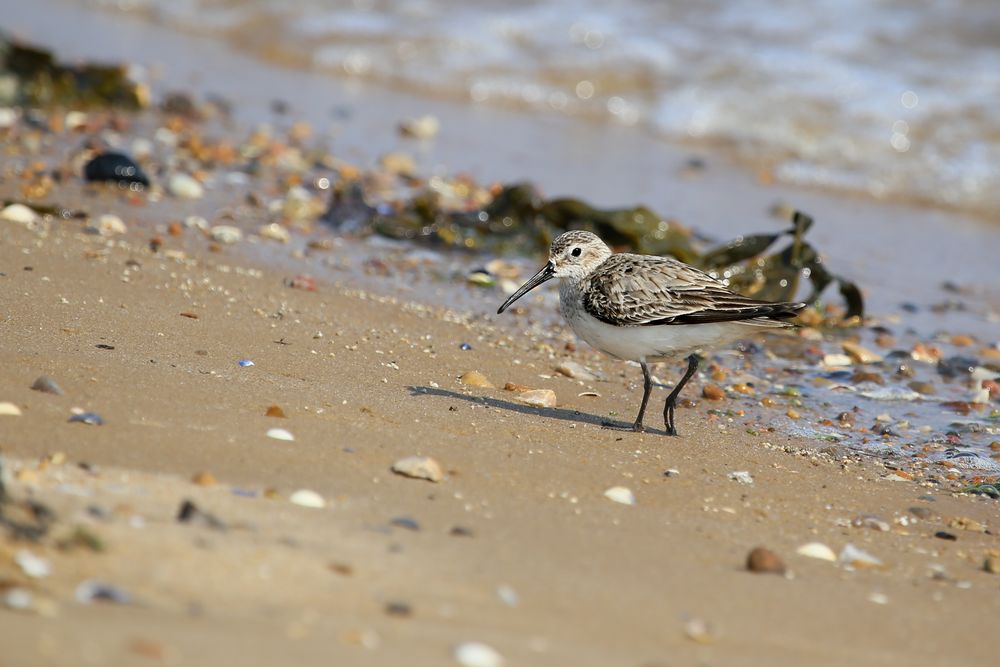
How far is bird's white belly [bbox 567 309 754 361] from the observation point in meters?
5.96

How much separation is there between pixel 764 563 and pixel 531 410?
6.58 ft

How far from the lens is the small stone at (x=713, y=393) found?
6.88 metres

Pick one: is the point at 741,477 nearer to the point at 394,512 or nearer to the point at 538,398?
the point at 538,398

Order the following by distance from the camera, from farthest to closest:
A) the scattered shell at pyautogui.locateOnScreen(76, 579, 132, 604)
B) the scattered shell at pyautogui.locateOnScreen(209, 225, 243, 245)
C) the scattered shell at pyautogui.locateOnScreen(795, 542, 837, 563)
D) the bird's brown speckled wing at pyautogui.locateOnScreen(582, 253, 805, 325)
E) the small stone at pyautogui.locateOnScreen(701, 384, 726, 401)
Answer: the scattered shell at pyautogui.locateOnScreen(209, 225, 243, 245) → the small stone at pyautogui.locateOnScreen(701, 384, 726, 401) → the bird's brown speckled wing at pyautogui.locateOnScreen(582, 253, 805, 325) → the scattered shell at pyautogui.locateOnScreen(795, 542, 837, 563) → the scattered shell at pyautogui.locateOnScreen(76, 579, 132, 604)

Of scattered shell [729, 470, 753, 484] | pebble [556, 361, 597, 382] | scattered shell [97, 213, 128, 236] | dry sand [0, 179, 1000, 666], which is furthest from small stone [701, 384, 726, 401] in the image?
scattered shell [97, 213, 128, 236]

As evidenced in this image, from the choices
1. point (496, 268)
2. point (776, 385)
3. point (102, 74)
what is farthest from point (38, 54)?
point (776, 385)

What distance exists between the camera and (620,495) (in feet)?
16.1

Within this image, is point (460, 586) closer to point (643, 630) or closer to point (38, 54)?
point (643, 630)

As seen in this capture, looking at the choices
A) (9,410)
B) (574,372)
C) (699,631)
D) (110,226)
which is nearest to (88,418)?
(9,410)

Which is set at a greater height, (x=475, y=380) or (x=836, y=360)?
(x=836, y=360)

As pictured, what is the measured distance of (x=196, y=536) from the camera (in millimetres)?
3633

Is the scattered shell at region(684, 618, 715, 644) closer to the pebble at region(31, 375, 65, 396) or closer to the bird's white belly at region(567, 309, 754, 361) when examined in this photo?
the bird's white belly at region(567, 309, 754, 361)

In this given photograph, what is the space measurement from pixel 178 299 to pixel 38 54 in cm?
603

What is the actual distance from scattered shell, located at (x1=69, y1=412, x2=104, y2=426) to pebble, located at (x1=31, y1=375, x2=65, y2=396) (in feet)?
0.84
